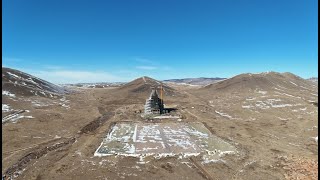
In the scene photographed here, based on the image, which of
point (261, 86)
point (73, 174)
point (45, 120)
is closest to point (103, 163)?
point (73, 174)

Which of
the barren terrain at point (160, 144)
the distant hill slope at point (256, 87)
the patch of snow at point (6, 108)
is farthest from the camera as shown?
the distant hill slope at point (256, 87)

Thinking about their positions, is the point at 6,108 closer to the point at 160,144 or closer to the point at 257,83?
the point at 160,144

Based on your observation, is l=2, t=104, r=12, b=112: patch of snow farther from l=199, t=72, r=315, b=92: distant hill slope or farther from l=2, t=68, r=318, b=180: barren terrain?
l=199, t=72, r=315, b=92: distant hill slope

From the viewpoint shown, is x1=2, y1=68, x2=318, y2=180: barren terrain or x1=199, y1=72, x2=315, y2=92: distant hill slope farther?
x1=199, y1=72, x2=315, y2=92: distant hill slope

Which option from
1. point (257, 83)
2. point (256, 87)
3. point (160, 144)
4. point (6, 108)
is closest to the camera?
point (160, 144)

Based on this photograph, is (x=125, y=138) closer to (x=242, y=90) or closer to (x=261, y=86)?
(x=242, y=90)

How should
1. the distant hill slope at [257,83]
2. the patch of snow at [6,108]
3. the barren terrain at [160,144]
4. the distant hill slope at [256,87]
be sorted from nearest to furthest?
1. the barren terrain at [160,144]
2. the patch of snow at [6,108]
3. the distant hill slope at [256,87]
4. the distant hill slope at [257,83]

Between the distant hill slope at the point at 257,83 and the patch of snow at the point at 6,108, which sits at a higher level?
the distant hill slope at the point at 257,83

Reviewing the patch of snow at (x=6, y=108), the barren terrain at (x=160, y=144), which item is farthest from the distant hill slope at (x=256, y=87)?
the patch of snow at (x=6, y=108)

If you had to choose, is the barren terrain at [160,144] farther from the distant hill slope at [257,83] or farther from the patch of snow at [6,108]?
the distant hill slope at [257,83]

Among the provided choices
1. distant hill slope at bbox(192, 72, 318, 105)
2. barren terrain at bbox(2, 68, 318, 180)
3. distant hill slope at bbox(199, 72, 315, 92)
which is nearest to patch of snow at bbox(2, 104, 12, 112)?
barren terrain at bbox(2, 68, 318, 180)

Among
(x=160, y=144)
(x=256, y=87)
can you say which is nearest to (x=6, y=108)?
(x=160, y=144)
